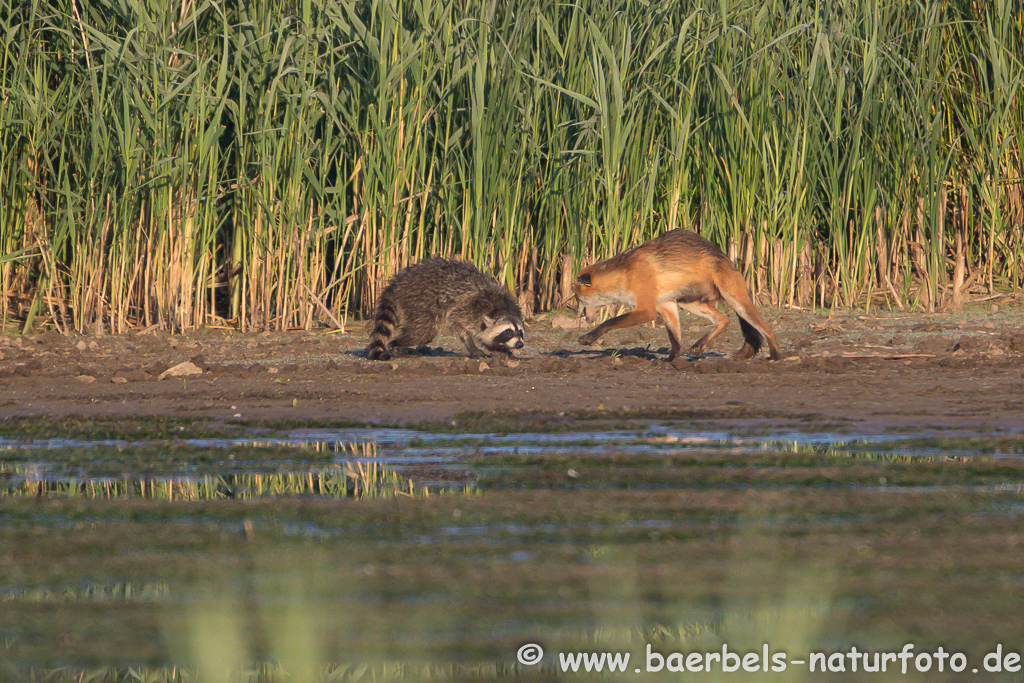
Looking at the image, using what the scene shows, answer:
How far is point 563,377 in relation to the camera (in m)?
Answer: 7.46

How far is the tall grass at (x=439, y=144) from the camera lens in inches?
365

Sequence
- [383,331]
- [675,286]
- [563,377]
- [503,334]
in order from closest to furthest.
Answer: [563,377]
[675,286]
[503,334]
[383,331]

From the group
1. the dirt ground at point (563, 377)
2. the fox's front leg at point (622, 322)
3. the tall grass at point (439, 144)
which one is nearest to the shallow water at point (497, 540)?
the dirt ground at point (563, 377)

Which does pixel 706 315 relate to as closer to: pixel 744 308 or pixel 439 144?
pixel 744 308

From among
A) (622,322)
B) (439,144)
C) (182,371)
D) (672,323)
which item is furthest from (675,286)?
(182,371)

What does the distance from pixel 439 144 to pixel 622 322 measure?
8.56ft

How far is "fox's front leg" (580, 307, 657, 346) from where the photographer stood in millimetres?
7906

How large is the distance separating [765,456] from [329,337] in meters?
4.99

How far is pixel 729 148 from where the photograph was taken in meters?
9.86

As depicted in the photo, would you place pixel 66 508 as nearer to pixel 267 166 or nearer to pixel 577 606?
pixel 577 606

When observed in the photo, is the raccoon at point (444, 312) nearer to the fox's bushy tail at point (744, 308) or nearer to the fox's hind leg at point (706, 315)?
the fox's hind leg at point (706, 315)

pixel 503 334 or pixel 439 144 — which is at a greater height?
pixel 439 144

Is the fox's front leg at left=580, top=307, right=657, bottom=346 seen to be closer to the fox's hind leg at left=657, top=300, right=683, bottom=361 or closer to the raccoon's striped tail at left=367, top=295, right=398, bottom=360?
the fox's hind leg at left=657, top=300, right=683, bottom=361

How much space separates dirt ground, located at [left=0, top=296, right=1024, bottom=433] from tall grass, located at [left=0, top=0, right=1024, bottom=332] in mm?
588
